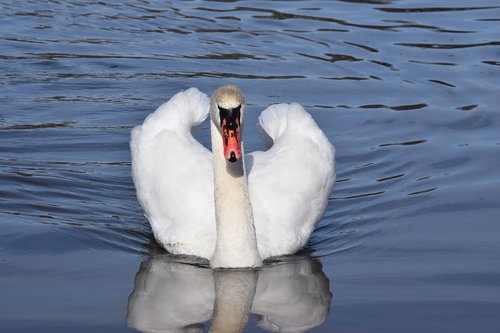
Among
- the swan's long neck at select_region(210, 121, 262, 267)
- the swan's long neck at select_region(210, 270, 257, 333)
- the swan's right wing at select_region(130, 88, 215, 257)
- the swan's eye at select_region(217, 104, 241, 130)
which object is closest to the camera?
the swan's long neck at select_region(210, 270, 257, 333)

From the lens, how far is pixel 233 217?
351 inches

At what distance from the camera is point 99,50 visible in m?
15.8

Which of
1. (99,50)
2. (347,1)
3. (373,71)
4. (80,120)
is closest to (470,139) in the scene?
(373,71)

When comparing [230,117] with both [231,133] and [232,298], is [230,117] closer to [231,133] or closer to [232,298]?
[231,133]

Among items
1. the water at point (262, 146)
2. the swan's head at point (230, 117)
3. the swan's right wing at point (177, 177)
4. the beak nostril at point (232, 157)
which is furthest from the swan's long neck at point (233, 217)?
the beak nostril at point (232, 157)

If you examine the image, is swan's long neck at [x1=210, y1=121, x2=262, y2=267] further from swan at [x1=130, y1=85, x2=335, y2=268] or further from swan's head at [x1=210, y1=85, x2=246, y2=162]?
swan's head at [x1=210, y1=85, x2=246, y2=162]

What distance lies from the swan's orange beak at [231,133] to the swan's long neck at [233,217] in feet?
1.88

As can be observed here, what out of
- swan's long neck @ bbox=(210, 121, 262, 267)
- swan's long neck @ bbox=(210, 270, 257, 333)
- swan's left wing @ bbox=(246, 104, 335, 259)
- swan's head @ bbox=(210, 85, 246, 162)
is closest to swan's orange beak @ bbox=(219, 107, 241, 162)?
swan's head @ bbox=(210, 85, 246, 162)

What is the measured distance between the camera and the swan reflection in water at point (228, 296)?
25.9ft

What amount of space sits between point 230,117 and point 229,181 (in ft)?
2.46

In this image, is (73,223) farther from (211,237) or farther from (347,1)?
(347,1)

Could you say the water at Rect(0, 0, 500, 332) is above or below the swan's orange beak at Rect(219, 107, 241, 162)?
below

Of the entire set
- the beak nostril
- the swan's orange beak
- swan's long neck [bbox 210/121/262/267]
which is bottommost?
swan's long neck [bbox 210/121/262/267]

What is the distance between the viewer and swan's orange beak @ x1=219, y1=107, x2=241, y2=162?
325 inches
